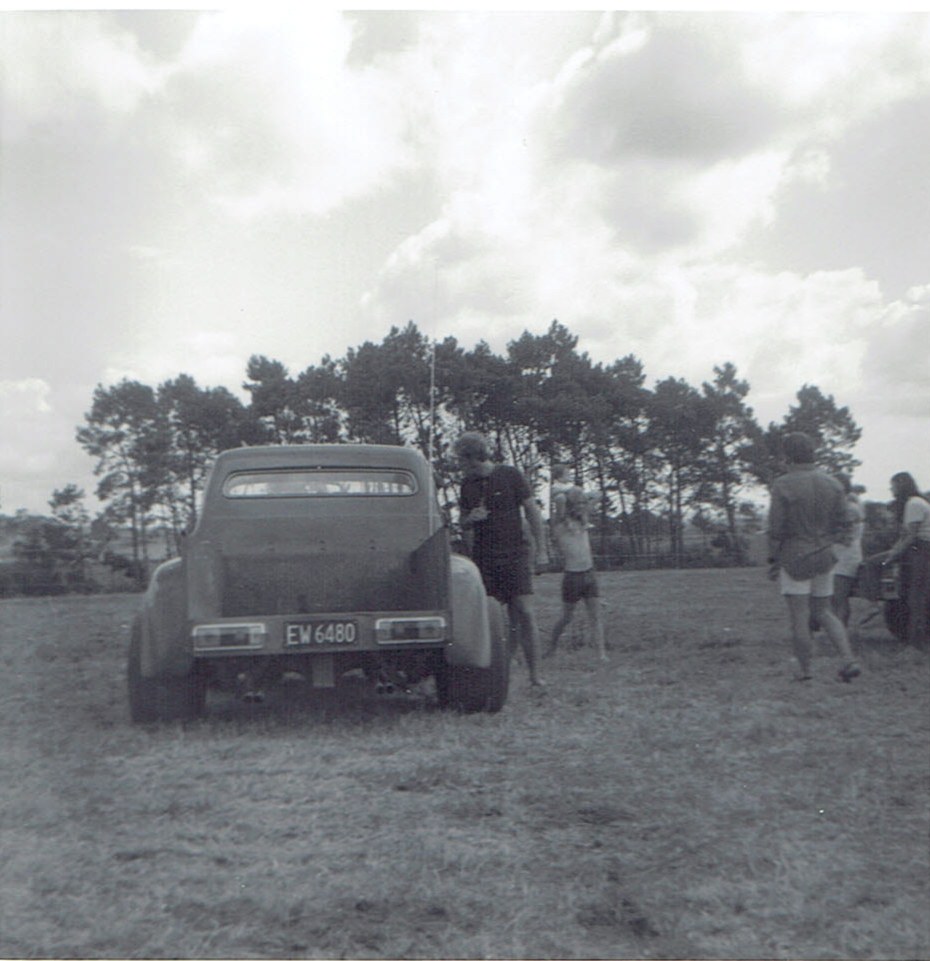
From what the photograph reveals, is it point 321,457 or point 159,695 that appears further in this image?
point 321,457

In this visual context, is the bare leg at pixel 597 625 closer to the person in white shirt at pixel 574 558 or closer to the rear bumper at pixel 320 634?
the person in white shirt at pixel 574 558

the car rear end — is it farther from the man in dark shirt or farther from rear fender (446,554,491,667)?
the man in dark shirt

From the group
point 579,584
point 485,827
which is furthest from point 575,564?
point 485,827

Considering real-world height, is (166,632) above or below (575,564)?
below

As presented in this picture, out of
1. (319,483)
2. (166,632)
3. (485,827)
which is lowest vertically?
(485,827)

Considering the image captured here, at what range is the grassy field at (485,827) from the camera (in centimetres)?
269

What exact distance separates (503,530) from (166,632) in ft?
7.63

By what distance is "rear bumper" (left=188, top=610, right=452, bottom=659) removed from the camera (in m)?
5.45

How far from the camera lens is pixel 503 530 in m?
7.04

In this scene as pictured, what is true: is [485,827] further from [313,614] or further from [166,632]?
[166,632]

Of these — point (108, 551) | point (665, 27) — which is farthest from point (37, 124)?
point (108, 551)

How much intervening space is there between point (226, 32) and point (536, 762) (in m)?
3.74

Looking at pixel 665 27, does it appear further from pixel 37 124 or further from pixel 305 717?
pixel 305 717

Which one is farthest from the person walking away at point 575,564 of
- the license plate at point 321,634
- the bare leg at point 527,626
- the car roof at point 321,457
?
the license plate at point 321,634
